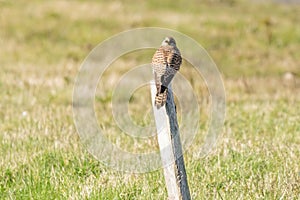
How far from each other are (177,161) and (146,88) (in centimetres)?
1035

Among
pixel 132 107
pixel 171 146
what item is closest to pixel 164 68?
pixel 171 146

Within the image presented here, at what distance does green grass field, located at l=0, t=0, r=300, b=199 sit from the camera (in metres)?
5.73

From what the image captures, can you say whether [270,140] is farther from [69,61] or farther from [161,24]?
[161,24]

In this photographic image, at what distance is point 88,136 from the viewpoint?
7.82 m

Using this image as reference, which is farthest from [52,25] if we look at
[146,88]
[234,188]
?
[234,188]

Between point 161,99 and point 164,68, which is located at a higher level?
point 164,68

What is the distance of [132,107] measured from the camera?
11750 millimetres

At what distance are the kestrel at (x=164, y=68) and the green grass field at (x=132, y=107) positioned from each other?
1.47m

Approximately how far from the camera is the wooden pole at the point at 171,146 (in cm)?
430

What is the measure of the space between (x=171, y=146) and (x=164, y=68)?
60 centimetres

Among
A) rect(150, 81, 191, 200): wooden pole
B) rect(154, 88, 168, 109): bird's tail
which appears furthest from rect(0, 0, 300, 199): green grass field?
rect(154, 88, 168, 109): bird's tail

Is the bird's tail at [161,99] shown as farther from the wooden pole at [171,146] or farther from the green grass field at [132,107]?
the green grass field at [132,107]

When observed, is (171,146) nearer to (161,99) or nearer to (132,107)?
(161,99)

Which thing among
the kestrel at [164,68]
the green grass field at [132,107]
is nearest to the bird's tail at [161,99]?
the kestrel at [164,68]
